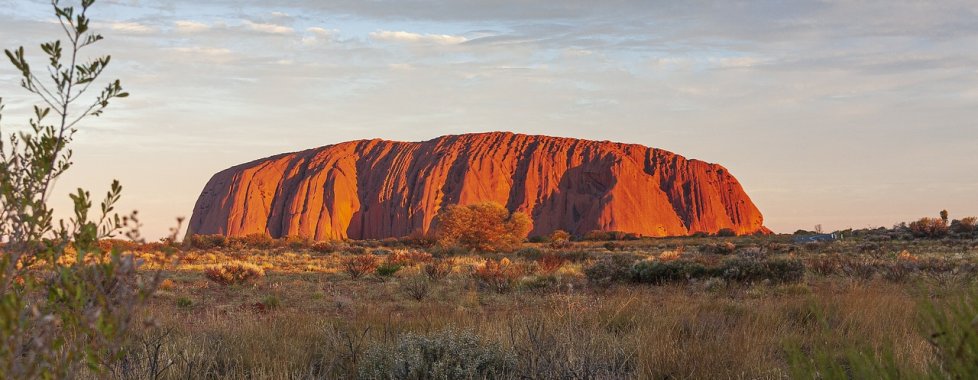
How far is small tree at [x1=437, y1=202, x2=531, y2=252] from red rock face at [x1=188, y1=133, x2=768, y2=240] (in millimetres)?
39726

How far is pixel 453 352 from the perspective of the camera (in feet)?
19.9

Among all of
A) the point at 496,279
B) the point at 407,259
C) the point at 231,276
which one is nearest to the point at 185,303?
the point at 231,276

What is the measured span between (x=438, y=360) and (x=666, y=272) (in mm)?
10335

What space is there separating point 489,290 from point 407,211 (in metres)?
71.9

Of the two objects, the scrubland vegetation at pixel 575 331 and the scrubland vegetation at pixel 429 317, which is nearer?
the scrubland vegetation at pixel 429 317

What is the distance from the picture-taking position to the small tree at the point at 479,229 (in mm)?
37406

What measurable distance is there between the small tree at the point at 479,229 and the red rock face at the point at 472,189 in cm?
3973

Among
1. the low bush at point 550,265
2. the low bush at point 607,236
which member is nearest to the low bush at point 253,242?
the low bush at point 550,265

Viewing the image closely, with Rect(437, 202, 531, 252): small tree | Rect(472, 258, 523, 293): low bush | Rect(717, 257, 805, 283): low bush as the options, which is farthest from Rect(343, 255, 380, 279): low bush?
Rect(437, 202, 531, 252): small tree

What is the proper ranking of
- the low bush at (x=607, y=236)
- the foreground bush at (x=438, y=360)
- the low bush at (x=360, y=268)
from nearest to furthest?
the foreground bush at (x=438, y=360) → the low bush at (x=360, y=268) → the low bush at (x=607, y=236)

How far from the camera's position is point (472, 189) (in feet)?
281

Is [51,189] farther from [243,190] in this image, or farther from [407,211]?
[243,190]

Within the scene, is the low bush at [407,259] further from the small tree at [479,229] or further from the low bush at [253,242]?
the low bush at [253,242]

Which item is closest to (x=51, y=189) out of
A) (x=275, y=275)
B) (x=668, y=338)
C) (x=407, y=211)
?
(x=668, y=338)
